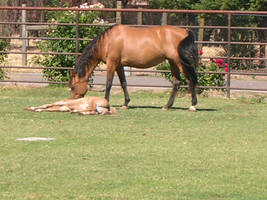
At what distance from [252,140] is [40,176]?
3.92 metres

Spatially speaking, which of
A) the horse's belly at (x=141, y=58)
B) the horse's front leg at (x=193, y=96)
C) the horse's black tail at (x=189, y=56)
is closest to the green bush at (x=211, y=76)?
the horse's belly at (x=141, y=58)

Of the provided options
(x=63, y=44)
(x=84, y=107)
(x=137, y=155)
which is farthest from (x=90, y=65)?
(x=137, y=155)

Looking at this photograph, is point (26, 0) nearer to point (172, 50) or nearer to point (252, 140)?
point (172, 50)

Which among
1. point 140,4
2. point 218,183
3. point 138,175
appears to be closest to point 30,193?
point 138,175

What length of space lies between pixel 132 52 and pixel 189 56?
1.17m

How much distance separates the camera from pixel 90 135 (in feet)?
35.9

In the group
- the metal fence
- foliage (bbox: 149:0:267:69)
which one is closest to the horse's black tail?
the metal fence

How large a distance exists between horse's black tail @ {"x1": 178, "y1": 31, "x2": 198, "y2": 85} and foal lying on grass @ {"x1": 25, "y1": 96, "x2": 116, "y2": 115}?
164 cm

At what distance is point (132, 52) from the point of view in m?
14.5

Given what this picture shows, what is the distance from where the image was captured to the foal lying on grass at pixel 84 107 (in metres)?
13.2

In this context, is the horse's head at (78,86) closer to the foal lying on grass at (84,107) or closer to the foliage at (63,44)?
the foal lying on grass at (84,107)

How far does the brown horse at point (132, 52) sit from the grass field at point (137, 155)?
0.88 meters

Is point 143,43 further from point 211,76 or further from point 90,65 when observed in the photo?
point 211,76

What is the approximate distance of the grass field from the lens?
748cm
